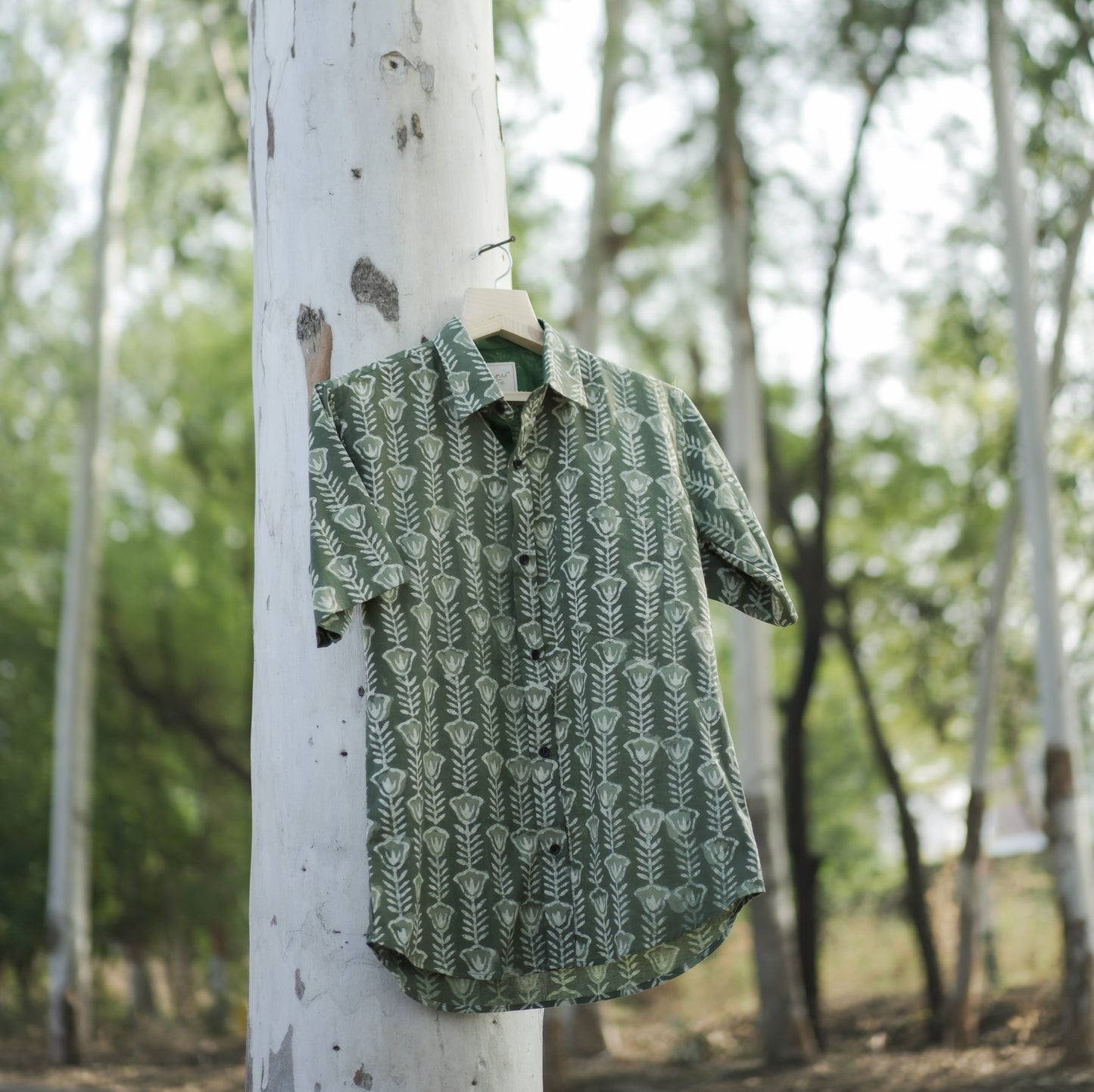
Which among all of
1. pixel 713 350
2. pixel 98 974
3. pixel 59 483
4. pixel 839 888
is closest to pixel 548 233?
pixel 713 350

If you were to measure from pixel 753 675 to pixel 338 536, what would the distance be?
3971 millimetres

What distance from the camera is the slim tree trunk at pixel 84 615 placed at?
5.96m

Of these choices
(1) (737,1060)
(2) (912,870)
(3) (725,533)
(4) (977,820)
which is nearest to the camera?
(3) (725,533)

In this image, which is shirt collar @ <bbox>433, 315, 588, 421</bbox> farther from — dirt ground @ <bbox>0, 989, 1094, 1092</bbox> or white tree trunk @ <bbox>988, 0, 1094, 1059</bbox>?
white tree trunk @ <bbox>988, 0, 1094, 1059</bbox>

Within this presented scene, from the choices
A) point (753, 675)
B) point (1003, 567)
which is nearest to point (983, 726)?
point (1003, 567)

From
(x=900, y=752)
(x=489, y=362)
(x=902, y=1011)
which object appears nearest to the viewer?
(x=489, y=362)

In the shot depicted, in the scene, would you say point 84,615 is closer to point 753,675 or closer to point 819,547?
point 753,675

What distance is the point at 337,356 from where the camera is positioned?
1.70 meters

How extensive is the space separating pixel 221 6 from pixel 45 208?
3263mm

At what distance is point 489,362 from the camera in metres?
1.87

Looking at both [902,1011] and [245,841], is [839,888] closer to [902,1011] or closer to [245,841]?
[902,1011]

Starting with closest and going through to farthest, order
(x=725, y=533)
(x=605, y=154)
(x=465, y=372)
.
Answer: (x=465, y=372)
(x=725, y=533)
(x=605, y=154)

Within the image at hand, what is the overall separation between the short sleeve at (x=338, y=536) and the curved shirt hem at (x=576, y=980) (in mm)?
475

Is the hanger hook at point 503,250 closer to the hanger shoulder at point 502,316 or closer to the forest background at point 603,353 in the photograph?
the hanger shoulder at point 502,316
